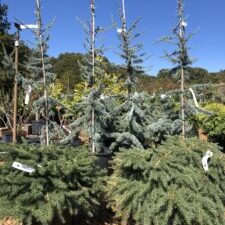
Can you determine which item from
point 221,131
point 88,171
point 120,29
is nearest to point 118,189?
point 88,171

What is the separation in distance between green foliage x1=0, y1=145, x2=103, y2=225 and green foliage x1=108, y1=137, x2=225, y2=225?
33cm

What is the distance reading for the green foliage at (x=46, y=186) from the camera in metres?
3.64

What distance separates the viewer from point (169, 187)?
3951 millimetres

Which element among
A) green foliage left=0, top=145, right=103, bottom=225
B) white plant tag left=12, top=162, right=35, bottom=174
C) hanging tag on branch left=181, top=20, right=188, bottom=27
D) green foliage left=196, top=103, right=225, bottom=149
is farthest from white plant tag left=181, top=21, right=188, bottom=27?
green foliage left=196, top=103, right=225, bottom=149

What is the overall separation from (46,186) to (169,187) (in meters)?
1.23

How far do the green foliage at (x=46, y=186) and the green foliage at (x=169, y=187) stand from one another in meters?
0.33

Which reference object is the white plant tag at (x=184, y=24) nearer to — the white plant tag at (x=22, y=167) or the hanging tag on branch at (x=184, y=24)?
the hanging tag on branch at (x=184, y=24)

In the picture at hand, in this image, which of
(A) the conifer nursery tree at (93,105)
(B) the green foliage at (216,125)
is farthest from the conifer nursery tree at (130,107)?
(B) the green foliage at (216,125)

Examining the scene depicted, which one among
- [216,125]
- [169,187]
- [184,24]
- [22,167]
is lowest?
[169,187]

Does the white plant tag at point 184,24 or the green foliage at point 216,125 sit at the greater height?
the white plant tag at point 184,24

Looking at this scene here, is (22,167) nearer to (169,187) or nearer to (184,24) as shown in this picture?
(169,187)

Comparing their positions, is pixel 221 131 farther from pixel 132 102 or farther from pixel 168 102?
pixel 132 102

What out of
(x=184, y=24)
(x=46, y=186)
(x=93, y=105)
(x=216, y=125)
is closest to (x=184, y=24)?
(x=184, y=24)

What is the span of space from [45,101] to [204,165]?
2696 mm
